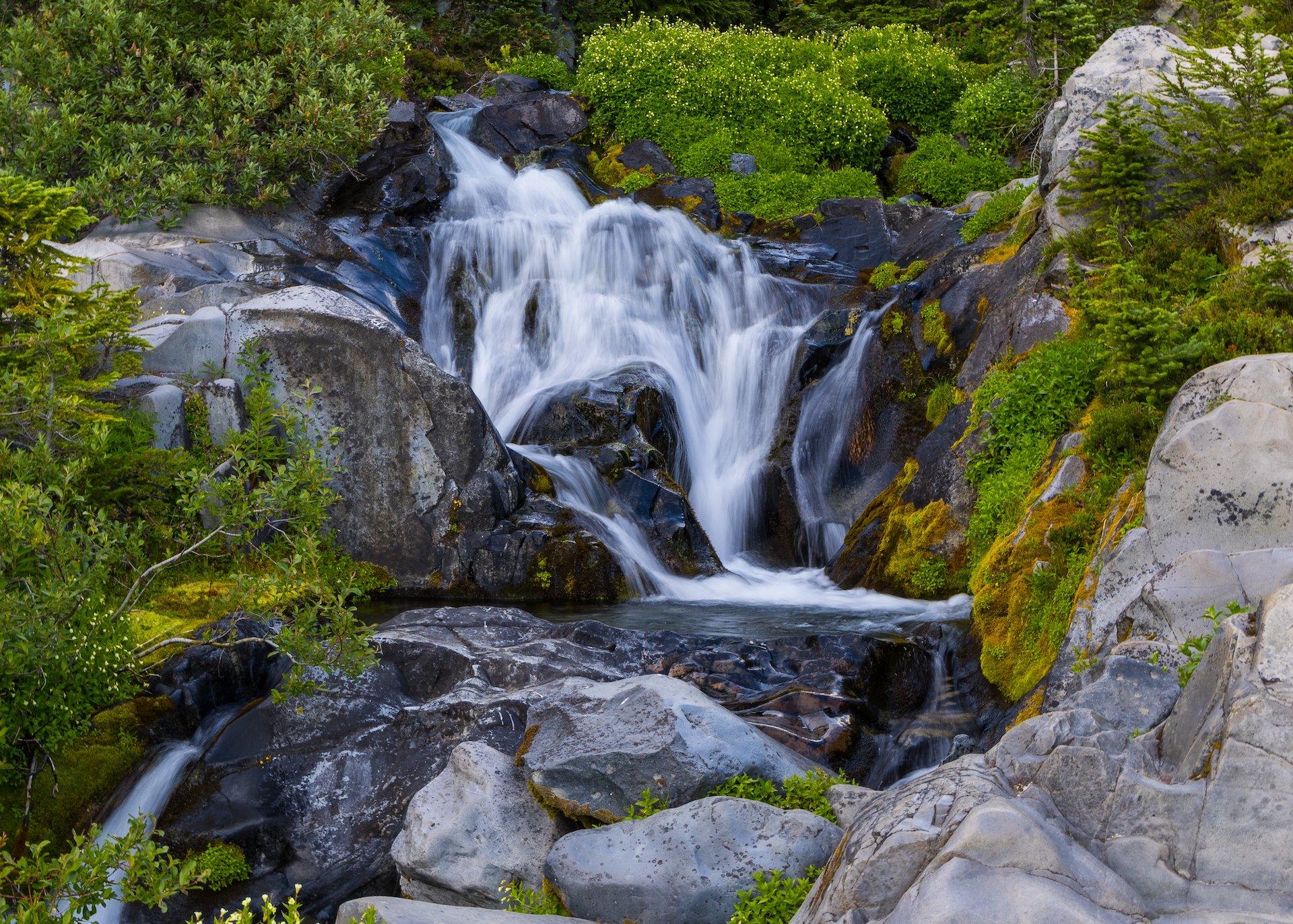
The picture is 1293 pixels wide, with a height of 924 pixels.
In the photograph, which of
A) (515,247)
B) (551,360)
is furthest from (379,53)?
(551,360)

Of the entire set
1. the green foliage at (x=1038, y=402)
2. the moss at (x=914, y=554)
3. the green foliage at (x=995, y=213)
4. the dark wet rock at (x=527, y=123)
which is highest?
the dark wet rock at (x=527, y=123)

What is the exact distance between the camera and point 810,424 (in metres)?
14.9

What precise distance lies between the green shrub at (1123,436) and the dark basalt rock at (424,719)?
2.33 metres

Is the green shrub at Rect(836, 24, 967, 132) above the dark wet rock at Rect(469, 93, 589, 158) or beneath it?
above

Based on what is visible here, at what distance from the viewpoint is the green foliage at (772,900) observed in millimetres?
5199

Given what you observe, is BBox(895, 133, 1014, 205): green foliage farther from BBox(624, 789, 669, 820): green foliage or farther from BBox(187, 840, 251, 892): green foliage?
BBox(187, 840, 251, 892): green foliage

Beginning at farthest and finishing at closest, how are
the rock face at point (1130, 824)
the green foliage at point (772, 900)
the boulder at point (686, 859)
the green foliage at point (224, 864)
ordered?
the green foliage at point (224, 864)
the boulder at point (686, 859)
the green foliage at point (772, 900)
the rock face at point (1130, 824)

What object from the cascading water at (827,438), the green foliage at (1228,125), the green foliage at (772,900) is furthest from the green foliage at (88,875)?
the green foliage at (1228,125)

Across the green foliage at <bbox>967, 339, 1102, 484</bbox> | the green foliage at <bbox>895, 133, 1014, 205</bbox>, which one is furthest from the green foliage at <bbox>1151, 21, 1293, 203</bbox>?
the green foliage at <bbox>895, 133, 1014, 205</bbox>

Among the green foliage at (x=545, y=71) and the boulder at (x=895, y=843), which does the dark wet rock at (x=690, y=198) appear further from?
the boulder at (x=895, y=843)

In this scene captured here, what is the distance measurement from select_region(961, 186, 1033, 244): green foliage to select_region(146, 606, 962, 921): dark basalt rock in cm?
890

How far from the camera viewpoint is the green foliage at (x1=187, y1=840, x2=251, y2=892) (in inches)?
280

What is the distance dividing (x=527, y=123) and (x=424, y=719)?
58.0 ft

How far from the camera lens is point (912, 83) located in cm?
2481
